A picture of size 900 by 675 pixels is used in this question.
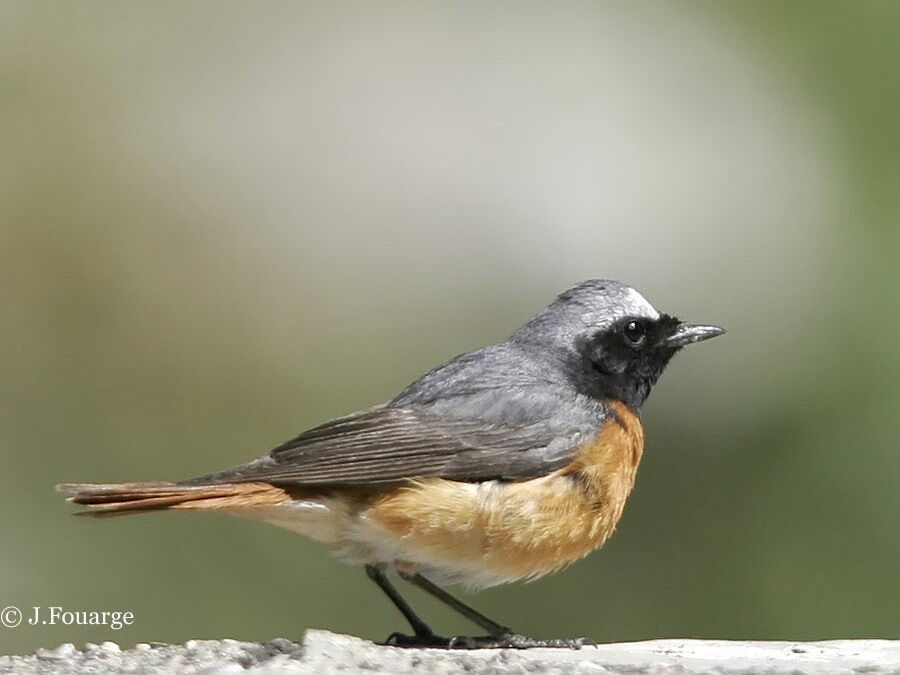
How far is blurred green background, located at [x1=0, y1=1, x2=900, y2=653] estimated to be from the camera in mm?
8180

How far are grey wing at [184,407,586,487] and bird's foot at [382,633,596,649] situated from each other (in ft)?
1.86

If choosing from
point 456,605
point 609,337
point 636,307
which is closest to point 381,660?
point 456,605

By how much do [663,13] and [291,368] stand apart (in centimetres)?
419

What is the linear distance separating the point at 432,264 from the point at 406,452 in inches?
175

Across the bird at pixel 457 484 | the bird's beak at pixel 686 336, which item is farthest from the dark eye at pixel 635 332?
the bird at pixel 457 484

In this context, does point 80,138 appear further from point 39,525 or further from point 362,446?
point 362,446

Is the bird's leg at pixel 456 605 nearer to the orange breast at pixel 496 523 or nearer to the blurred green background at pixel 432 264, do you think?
the orange breast at pixel 496 523

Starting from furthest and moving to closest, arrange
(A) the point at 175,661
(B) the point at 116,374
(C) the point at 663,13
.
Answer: (C) the point at 663,13
(B) the point at 116,374
(A) the point at 175,661

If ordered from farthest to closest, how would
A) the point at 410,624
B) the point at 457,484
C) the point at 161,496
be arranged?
1. the point at 410,624
2. the point at 457,484
3. the point at 161,496

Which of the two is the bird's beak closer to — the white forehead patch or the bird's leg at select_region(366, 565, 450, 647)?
the white forehead patch

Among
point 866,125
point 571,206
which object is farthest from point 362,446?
point 866,125

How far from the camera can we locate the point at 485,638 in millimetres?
5316

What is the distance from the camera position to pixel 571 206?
1003cm

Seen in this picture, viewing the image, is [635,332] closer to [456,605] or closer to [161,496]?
[456,605]
